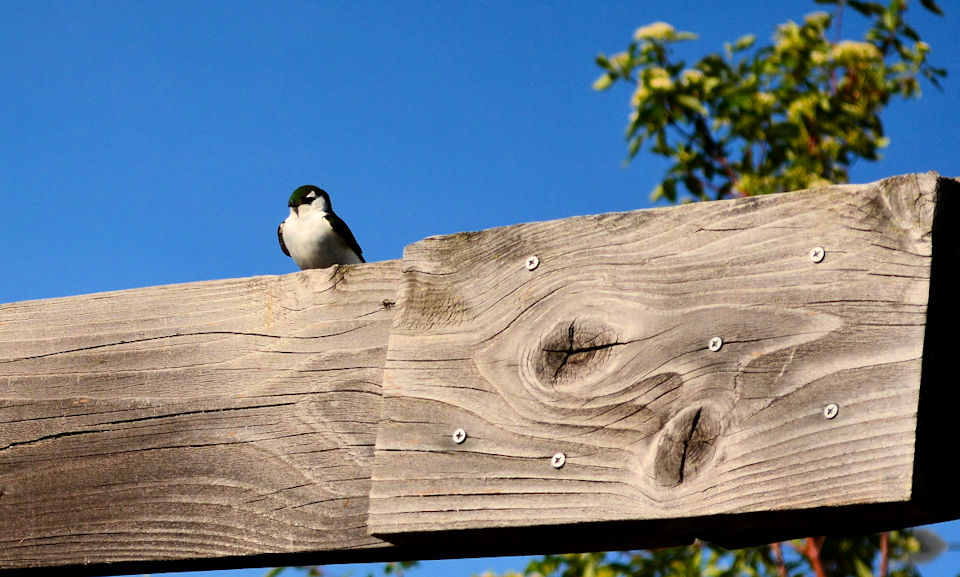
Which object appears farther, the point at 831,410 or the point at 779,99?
the point at 779,99

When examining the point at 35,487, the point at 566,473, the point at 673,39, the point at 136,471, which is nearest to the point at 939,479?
the point at 566,473

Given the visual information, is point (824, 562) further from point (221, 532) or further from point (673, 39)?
point (221, 532)

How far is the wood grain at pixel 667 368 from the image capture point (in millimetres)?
1062

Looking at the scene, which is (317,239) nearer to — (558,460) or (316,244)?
(316,244)

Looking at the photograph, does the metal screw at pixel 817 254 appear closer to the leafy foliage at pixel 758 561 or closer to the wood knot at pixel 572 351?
the wood knot at pixel 572 351

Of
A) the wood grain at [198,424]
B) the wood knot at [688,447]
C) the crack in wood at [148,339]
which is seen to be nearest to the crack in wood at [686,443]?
the wood knot at [688,447]

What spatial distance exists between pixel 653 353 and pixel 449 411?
268mm

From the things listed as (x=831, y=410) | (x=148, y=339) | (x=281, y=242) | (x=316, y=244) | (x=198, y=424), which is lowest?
(x=831, y=410)

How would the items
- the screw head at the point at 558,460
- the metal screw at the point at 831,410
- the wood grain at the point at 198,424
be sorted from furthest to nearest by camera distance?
the wood grain at the point at 198,424
the screw head at the point at 558,460
the metal screw at the point at 831,410

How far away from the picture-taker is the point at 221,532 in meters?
1.41

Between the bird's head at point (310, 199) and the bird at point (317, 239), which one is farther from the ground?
the bird's head at point (310, 199)

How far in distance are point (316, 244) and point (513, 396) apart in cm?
335

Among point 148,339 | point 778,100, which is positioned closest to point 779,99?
point 778,100

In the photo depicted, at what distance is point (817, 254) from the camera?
1138mm
